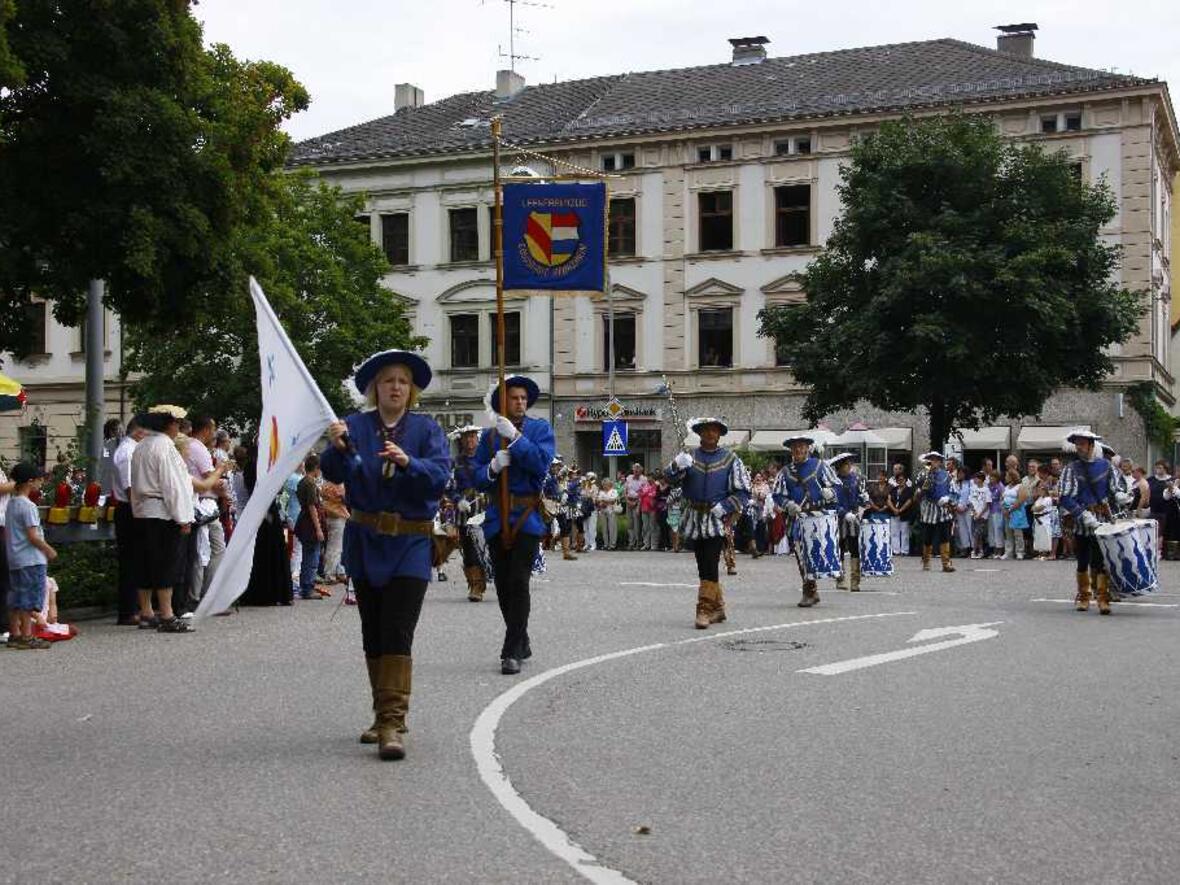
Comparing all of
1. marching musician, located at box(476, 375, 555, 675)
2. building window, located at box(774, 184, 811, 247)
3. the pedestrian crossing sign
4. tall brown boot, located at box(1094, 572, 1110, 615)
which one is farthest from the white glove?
building window, located at box(774, 184, 811, 247)

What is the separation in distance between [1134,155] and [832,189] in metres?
8.58

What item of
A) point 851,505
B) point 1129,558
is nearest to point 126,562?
point 1129,558

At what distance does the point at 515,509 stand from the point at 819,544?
7303 millimetres

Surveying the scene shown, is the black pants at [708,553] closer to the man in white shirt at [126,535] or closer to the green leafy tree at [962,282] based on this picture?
the man in white shirt at [126,535]

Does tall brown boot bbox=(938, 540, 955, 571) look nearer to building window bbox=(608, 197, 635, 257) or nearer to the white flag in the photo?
the white flag

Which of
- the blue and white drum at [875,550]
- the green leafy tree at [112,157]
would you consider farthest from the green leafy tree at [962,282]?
the green leafy tree at [112,157]

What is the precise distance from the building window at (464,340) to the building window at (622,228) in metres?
5.42

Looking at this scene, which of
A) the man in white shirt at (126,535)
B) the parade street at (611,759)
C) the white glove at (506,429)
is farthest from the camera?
the man in white shirt at (126,535)

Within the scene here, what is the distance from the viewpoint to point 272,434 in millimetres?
8594

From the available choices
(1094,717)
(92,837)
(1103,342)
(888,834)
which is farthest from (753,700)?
(1103,342)

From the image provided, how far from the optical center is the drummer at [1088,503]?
1752 centimetres

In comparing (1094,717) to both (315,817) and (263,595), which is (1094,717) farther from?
(263,595)

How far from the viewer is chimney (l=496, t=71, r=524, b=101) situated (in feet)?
204

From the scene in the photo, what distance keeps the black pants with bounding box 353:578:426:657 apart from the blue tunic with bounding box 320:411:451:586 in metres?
0.06
